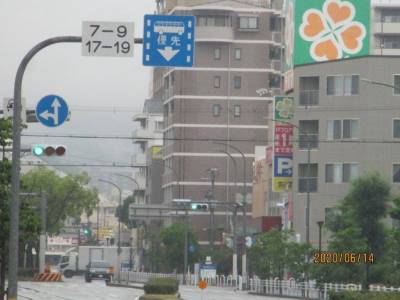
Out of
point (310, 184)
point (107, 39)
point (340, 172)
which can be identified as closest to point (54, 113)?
point (107, 39)

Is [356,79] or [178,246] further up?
[356,79]

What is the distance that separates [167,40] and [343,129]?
57518mm

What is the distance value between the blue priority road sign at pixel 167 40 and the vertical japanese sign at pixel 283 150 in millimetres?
60427

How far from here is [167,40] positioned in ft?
79.6

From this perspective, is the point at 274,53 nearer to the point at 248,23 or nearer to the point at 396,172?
the point at 248,23

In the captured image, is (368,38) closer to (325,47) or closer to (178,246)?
(325,47)

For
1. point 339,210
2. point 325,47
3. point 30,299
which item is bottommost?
point 30,299

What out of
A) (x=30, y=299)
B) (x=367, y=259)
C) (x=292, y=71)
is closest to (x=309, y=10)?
(x=292, y=71)

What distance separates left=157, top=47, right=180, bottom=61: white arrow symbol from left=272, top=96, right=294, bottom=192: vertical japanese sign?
6038cm

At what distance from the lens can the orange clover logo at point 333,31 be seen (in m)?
96.8

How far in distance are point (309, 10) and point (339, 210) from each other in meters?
32.1

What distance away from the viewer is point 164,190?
433 ft
